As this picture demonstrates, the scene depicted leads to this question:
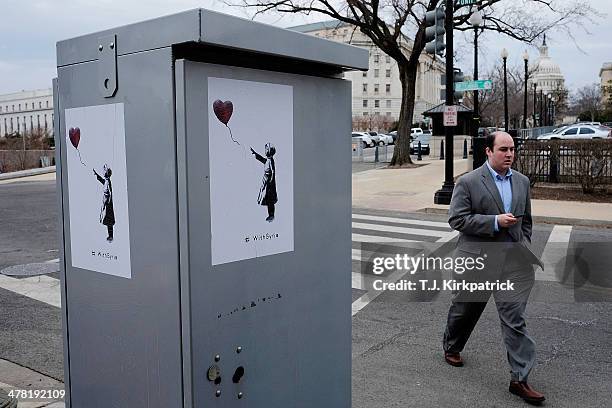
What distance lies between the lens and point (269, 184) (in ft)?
7.58

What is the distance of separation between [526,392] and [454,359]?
796 mm

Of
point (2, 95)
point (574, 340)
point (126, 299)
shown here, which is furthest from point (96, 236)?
point (2, 95)

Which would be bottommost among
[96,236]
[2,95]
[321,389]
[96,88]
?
[321,389]

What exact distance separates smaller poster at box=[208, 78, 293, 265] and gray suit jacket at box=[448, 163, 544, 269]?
2.71 metres

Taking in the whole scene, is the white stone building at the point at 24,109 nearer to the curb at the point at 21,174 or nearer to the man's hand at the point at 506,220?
the curb at the point at 21,174

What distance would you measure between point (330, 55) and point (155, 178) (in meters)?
0.85

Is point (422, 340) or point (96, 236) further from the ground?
point (96, 236)

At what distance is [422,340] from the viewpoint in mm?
5914

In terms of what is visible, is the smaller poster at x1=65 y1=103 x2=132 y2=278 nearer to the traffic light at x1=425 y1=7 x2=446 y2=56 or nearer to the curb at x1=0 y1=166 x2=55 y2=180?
the traffic light at x1=425 y1=7 x2=446 y2=56

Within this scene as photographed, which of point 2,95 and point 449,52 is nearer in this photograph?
point 449,52

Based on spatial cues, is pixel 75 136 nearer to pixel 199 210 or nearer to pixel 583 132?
pixel 199 210

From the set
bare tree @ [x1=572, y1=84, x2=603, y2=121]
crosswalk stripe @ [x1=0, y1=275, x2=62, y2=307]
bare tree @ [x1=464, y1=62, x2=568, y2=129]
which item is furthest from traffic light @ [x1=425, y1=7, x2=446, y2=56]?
bare tree @ [x1=572, y1=84, x2=603, y2=121]

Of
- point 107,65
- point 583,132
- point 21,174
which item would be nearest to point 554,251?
point 107,65

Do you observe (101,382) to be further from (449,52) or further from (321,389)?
(449,52)
